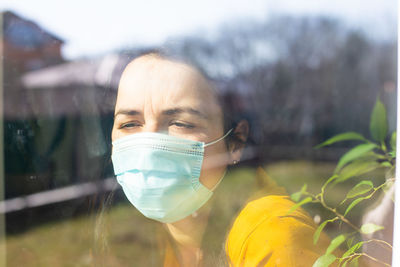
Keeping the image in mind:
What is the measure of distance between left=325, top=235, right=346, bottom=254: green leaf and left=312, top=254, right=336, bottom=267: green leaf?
16 mm

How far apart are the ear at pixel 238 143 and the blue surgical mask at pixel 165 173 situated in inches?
3.7

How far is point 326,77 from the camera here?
3021mm


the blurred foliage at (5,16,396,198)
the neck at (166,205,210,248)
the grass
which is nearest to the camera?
the neck at (166,205,210,248)

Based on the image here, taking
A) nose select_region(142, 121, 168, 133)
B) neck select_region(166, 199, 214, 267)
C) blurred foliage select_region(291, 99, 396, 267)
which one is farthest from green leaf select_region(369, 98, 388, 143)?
nose select_region(142, 121, 168, 133)

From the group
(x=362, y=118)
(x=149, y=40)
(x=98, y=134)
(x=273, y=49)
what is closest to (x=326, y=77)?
(x=273, y=49)

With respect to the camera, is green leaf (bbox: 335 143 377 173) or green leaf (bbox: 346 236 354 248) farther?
green leaf (bbox: 335 143 377 173)

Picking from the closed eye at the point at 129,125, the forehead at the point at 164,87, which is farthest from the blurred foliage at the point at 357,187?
the closed eye at the point at 129,125

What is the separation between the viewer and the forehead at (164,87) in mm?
1197

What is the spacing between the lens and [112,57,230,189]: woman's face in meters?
1.19

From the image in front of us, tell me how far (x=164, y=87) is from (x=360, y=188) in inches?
31.1

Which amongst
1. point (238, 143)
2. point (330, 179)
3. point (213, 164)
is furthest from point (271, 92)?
point (213, 164)

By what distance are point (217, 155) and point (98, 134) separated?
20.7 inches

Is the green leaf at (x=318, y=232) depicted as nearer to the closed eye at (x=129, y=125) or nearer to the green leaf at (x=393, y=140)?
the green leaf at (x=393, y=140)

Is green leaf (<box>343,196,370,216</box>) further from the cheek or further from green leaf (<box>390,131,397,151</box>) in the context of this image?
the cheek
